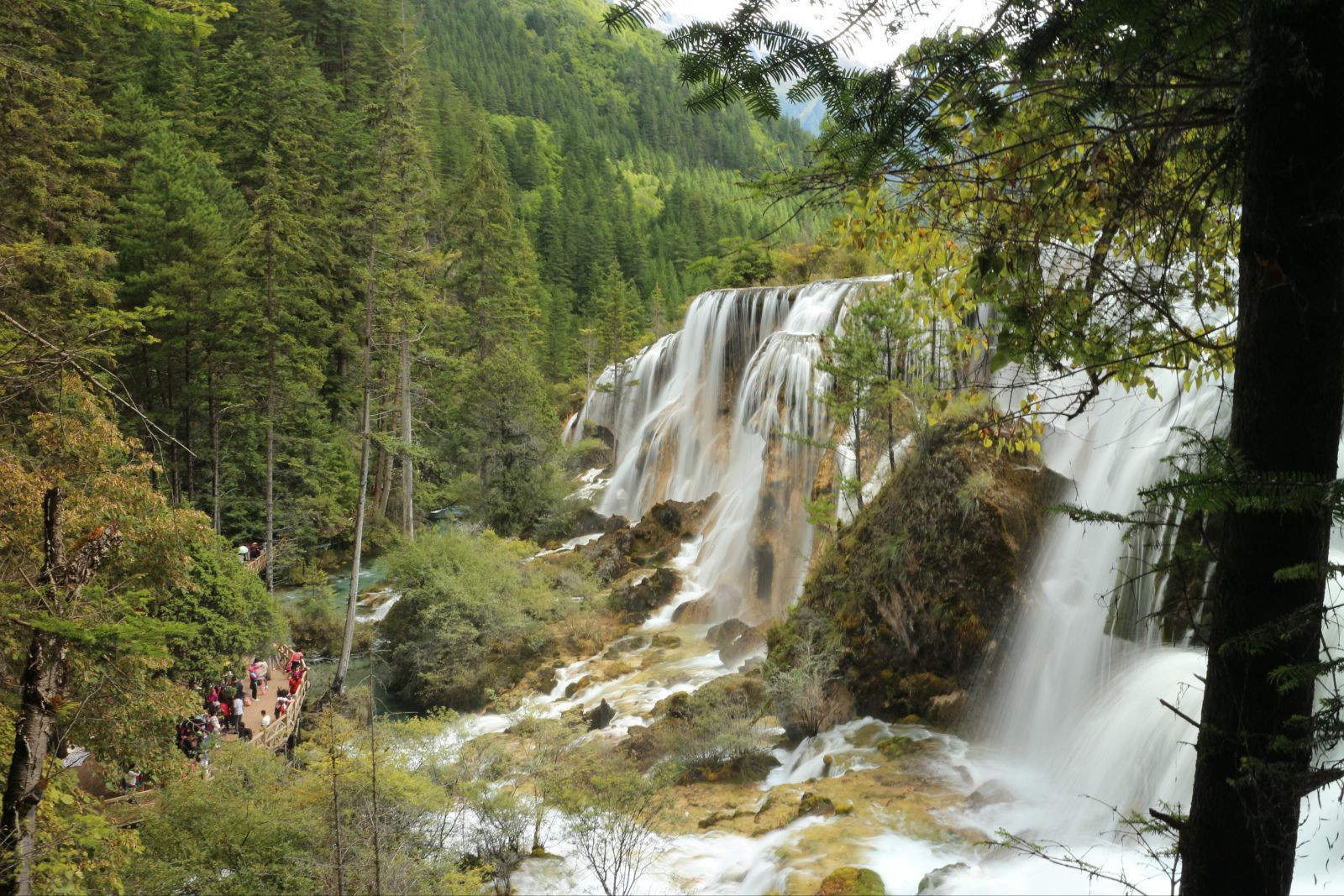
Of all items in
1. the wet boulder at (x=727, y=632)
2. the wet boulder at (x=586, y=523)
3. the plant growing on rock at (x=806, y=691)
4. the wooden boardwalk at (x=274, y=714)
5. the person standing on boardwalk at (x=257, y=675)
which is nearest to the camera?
the plant growing on rock at (x=806, y=691)

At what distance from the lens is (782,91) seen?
273cm

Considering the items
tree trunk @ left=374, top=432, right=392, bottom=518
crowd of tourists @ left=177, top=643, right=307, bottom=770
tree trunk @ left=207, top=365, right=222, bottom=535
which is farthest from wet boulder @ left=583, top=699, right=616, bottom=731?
tree trunk @ left=374, top=432, right=392, bottom=518

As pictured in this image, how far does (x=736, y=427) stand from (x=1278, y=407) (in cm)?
2517

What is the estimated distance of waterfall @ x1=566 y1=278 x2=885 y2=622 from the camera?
71.1ft

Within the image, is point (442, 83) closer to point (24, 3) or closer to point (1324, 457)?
point (24, 3)

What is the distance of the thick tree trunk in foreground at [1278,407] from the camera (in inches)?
80.4

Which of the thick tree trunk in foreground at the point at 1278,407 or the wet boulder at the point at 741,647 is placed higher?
the thick tree trunk in foreground at the point at 1278,407

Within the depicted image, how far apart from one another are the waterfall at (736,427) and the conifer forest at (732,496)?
20cm

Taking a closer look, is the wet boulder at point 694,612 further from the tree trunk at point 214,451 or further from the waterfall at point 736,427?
the tree trunk at point 214,451

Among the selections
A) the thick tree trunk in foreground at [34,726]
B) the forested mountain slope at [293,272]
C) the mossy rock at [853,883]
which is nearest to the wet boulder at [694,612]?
the forested mountain slope at [293,272]

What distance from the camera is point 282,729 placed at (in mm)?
14531

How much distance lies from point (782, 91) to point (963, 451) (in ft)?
34.6

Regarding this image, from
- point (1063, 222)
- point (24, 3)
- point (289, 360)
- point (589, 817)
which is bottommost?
point (589, 817)

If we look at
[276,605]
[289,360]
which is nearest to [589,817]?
[276,605]
